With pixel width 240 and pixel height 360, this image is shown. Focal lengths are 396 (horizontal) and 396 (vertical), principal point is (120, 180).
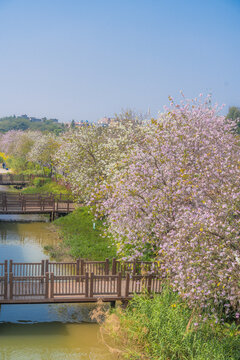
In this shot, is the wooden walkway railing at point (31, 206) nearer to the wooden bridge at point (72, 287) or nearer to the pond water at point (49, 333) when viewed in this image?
the pond water at point (49, 333)

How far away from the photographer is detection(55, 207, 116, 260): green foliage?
2194cm

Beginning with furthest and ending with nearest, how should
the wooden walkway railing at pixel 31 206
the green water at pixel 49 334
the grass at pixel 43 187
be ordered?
the grass at pixel 43 187
the wooden walkway railing at pixel 31 206
the green water at pixel 49 334

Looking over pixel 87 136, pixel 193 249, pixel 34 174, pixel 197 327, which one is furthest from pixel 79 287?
pixel 34 174

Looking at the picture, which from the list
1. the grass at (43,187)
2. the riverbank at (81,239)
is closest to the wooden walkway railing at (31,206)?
the riverbank at (81,239)

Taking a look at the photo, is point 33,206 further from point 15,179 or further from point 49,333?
point 15,179

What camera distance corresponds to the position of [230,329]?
11453mm

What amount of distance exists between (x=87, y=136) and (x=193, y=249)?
18.9 m

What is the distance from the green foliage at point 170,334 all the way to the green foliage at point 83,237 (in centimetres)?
592

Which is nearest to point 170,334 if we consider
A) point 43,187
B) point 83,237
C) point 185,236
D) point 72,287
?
point 185,236

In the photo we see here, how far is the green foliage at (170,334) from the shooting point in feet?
35.3

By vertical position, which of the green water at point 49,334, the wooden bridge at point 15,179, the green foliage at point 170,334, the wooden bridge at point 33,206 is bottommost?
the green water at point 49,334

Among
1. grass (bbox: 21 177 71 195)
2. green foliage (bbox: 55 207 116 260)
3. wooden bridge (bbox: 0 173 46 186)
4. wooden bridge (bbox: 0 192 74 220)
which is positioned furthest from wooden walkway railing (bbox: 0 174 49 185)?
green foliage (bbox: 55 207 116 260)

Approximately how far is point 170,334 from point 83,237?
14.3 meters

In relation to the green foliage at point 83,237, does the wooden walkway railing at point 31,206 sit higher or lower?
higher
